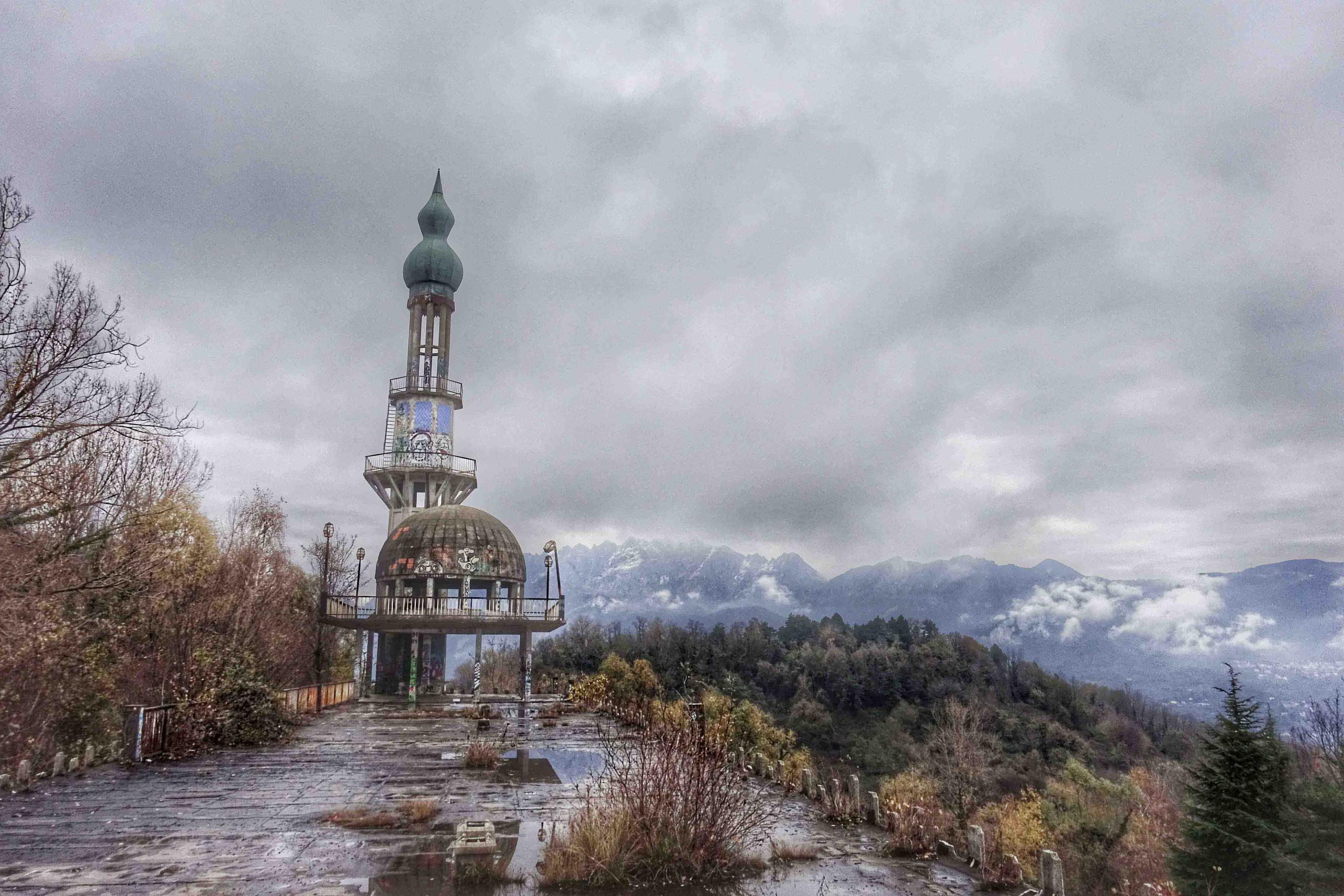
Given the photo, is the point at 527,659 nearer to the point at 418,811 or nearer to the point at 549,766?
the point at 549,766

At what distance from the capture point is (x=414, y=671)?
39.9 metres

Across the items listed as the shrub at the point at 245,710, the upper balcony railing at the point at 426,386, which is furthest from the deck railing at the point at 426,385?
the shrub at the point at 245,710

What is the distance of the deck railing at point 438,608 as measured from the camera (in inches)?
1487

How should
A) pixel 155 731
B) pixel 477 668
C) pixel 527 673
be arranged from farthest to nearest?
pixel 527 673 < pixel 477 668 < pixel 155 731

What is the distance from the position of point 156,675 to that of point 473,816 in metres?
17.9

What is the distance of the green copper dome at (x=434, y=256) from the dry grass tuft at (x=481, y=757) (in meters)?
44.2

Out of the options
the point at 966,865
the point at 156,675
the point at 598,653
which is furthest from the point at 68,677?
the point at 598,653

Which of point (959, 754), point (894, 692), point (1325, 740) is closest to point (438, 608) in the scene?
point (1325, 740)

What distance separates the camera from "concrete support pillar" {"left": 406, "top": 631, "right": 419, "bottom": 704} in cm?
3897

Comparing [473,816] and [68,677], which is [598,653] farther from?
[473,816]

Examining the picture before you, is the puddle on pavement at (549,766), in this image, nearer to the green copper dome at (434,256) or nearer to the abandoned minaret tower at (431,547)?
the abandoned minaret tower at (431,547)

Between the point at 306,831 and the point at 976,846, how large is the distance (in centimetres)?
928

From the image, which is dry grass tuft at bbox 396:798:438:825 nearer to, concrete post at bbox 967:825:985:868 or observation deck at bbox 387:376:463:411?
concrete post at bbox 967:825:985:868

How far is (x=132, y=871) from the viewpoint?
362 inches
